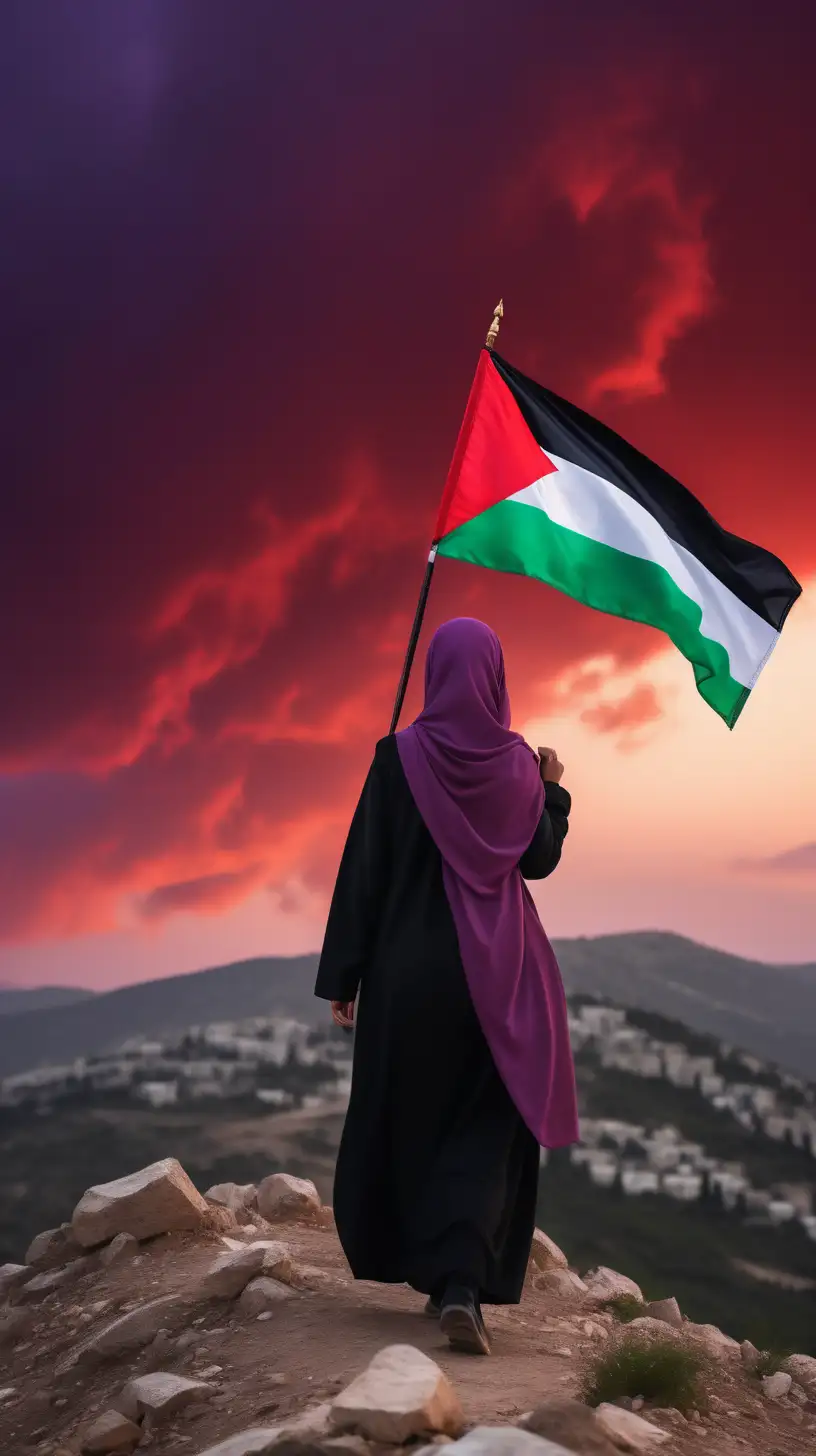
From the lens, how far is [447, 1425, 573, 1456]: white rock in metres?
2.23

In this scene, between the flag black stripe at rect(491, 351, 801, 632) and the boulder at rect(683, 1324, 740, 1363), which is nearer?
the boulder at rect(683, 1324, 740, 1363)

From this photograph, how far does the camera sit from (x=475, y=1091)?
3676 mm

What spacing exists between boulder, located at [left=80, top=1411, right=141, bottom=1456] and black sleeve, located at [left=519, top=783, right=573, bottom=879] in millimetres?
1926

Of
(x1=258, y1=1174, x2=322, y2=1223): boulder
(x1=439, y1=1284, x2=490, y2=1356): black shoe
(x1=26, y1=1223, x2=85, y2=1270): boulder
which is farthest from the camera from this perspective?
(x1=258, y1=1174, x2=322, y2=1223): boulder

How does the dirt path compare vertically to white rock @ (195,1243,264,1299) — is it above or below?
below

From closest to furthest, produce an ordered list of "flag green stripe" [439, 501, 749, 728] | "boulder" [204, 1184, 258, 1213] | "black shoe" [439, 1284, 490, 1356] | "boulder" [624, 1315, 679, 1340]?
"black shoe" [439, 1284, 490, 1356] → "boulder" [624, 1315, 679, 1340] → "flag green stripe" [439, 501, 749, 728] → "boulder" [204, 1184, 258, 1213]

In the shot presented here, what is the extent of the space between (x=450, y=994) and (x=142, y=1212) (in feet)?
8.35

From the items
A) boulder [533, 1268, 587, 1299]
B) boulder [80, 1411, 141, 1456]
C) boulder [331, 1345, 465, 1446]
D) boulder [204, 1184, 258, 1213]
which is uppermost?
boulder [204, 1184, 258, 1213]

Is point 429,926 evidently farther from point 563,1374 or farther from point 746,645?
point 746,645

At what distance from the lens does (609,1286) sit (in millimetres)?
5820

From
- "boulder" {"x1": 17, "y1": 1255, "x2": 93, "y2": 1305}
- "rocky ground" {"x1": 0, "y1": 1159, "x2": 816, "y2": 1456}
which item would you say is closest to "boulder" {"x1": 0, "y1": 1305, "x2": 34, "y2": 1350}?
"rocky ground" {"x1": 0, "y1": 1159, "x2": 816, "y2": 1456}

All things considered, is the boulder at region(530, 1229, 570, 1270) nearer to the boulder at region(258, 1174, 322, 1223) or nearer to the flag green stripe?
the boulder at region(258, 1174, 322, 1223)

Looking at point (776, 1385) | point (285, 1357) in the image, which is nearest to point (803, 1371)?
point (776, 1385)

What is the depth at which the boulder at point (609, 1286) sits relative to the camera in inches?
203
